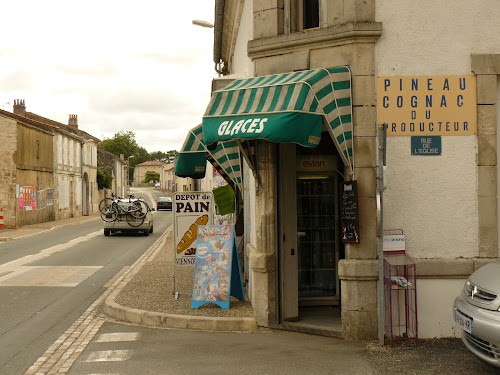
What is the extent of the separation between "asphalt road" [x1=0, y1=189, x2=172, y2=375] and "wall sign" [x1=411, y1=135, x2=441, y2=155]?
510 centimetres

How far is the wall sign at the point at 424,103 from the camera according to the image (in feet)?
22.9

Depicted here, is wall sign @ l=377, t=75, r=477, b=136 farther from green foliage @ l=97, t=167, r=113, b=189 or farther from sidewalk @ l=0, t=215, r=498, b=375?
green foliage @ l=97, t=167, r=113, b=189

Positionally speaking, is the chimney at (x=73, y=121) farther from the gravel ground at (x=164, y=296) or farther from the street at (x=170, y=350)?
the street at (x=170, y=350)

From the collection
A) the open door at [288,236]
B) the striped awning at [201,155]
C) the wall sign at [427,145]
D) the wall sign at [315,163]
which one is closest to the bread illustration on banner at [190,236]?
the striped awning at [201,155]

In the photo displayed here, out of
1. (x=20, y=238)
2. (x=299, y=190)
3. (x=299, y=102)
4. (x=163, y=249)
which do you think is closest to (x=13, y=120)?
(x=20, y=238)

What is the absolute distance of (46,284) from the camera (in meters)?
11.8

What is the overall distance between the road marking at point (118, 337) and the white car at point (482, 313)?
3.98 m

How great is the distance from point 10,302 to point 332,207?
18.8 feet

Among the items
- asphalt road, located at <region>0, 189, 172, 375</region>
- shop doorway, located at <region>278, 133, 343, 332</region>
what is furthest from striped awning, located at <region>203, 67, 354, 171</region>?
asphalt road, located at <region>0, 189, 172, 375</region>

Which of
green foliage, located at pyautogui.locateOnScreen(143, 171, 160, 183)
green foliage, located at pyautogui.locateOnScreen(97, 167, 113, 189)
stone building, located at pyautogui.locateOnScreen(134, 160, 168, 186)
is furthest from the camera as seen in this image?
stone building, located at pyautogui.locateOnScreen(134, 160, 168, 186)

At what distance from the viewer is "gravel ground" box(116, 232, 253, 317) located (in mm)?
8414

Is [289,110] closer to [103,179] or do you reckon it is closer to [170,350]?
[170,350]

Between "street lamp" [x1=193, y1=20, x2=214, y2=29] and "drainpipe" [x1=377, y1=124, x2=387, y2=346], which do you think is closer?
"drainpipe" [x1=377, y1=124, x2=387, y2=346]

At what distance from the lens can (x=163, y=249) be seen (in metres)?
19.2
